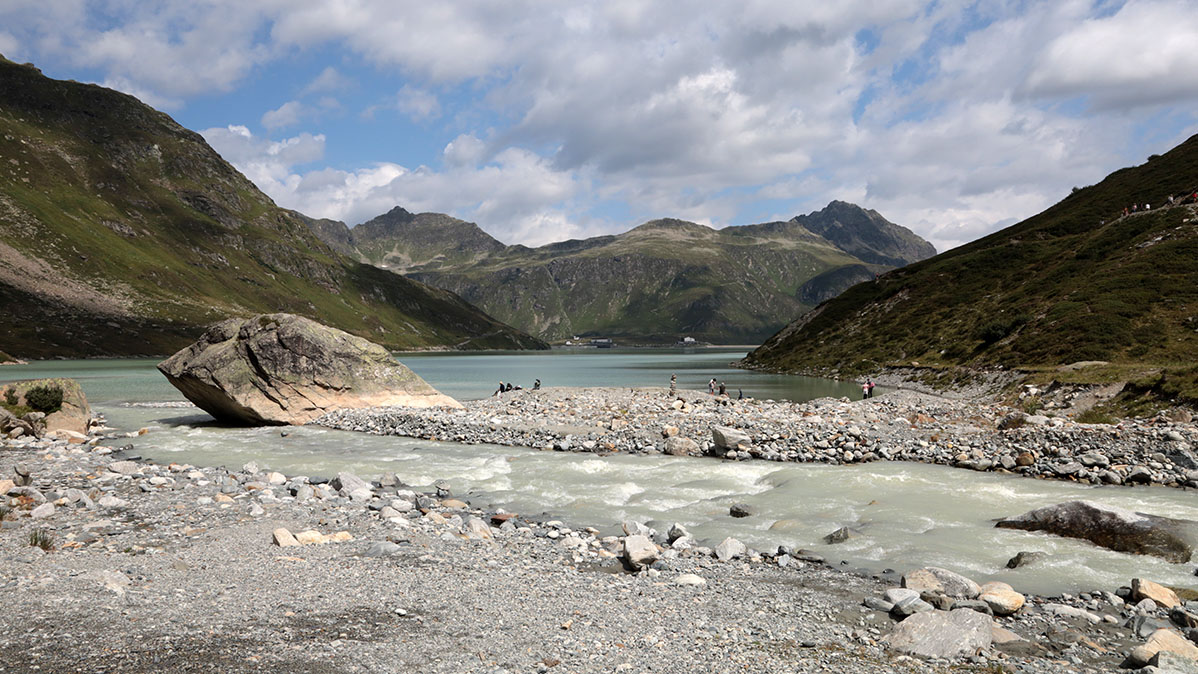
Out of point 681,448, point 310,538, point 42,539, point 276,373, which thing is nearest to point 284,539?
point 310,538

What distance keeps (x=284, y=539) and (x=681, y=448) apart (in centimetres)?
2152

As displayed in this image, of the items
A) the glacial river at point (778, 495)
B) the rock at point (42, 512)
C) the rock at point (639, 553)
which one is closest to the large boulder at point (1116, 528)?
the glacial river at point (778, 495)

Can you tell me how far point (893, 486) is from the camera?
24766 mm

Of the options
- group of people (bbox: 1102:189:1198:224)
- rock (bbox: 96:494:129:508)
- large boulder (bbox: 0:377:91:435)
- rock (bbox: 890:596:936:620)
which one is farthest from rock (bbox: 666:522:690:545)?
group of people (bbox: 1102:189:1198:224)

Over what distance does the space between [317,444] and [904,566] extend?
3167 centimetres

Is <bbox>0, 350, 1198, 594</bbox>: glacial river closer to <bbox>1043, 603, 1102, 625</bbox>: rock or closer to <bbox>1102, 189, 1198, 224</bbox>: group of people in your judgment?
<bbox>1043, 603, 1102, 625</bbox>: rock

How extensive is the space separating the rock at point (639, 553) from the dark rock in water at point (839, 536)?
18.2ft

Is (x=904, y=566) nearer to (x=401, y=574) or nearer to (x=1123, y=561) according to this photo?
(x=1123, y=561)

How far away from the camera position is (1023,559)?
50.0 ft

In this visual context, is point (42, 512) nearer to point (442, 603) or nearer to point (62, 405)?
point (442, 603)

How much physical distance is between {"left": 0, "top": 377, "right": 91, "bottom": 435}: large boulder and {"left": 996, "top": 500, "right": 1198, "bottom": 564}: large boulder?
157 feet

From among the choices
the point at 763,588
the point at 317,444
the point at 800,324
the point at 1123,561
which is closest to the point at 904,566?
the point at 763,588

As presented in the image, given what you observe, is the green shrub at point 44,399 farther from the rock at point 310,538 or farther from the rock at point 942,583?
the rock at point 942,583

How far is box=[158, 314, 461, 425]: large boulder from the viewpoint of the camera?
4272cm
